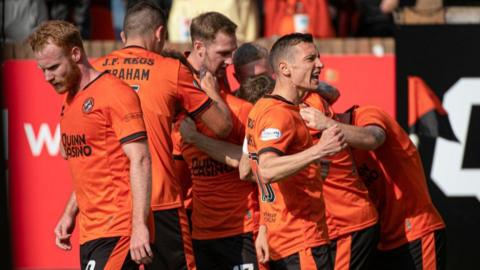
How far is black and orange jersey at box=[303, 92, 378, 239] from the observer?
6.94 metres

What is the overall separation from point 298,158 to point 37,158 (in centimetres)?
466

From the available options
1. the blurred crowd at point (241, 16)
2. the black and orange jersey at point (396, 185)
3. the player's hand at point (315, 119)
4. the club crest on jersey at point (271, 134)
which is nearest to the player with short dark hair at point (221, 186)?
the black and orange jersey at point (396, 185)

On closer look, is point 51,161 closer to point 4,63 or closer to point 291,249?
point 4,63

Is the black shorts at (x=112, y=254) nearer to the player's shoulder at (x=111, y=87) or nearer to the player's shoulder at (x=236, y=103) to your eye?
the player's shoulder at (x=111, y=87)

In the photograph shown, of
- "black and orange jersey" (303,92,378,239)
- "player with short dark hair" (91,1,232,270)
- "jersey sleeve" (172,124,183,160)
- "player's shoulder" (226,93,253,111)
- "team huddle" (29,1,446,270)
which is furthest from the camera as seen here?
"jersey sleeve" (172,124,183,160)

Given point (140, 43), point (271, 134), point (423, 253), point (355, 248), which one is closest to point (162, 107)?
point (140, 43)

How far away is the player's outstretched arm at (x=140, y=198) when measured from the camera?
5816mm

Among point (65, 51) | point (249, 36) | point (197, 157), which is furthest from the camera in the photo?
point (249, 36)

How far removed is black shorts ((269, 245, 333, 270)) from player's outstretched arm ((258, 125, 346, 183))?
2.07ft

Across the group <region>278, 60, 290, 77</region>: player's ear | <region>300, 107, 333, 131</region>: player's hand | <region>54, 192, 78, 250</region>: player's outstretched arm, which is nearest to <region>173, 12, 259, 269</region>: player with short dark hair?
<region>278, 60, 290, 77</region>: player's ear

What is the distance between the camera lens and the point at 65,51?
238 inches

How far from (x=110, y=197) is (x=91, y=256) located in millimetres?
353

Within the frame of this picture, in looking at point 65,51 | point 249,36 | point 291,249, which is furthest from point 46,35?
point 249,36

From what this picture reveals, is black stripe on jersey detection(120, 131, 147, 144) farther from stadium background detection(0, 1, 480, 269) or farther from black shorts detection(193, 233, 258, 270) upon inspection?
stadium background detection(0, 1, 480, 269)
